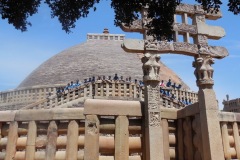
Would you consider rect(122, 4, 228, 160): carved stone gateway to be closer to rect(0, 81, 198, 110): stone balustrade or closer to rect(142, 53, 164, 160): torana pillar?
rect(142, 53, 164, 160): torana pillar

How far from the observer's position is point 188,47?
6410 mm

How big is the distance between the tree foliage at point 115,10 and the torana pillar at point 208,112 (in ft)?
3.25


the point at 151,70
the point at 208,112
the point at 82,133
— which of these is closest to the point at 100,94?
the point at 151,70

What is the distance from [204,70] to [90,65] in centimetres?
2429

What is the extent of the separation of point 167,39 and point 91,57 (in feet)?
83.7

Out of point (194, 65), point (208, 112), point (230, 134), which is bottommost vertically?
point (230, 134)

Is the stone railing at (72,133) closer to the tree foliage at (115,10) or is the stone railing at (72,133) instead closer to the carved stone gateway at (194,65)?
the carved stone gateway at (194,65)

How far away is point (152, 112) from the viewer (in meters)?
5.41

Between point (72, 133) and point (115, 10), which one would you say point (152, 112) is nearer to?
point (72, 133)

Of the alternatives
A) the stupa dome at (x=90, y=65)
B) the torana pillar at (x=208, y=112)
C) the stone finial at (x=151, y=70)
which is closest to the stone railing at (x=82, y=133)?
the torana pillar at (x=208, y=112)

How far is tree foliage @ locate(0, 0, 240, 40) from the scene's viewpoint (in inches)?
202

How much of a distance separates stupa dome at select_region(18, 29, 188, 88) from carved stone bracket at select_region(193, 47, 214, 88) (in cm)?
2160

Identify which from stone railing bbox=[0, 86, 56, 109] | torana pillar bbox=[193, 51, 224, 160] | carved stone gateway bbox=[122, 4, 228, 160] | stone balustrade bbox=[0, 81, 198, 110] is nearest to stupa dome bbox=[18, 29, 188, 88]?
stone railing bbox=[0, 86, 56, 109]

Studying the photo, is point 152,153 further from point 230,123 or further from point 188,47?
point 188,47
